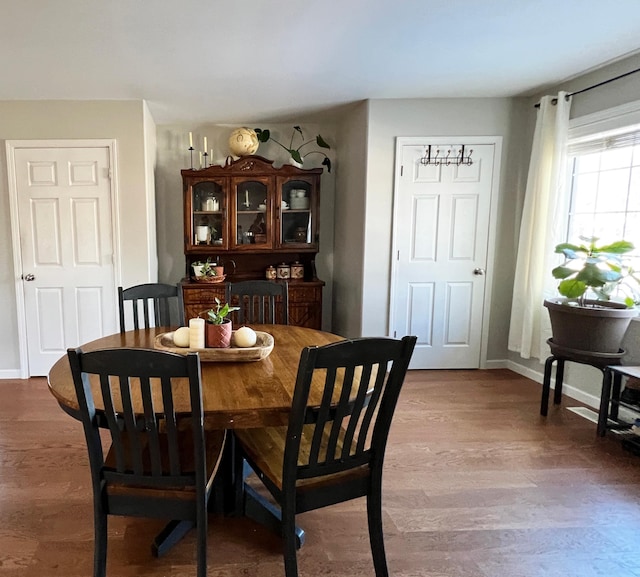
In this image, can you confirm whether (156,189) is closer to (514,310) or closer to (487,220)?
(487,220)

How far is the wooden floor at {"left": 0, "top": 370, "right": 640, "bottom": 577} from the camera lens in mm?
1658

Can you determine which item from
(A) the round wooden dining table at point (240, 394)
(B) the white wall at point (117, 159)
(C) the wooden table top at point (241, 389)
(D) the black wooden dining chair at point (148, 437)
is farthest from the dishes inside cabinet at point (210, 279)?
(D) the black wooden dining chair at point (148, 437)

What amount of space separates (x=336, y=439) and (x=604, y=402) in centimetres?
212

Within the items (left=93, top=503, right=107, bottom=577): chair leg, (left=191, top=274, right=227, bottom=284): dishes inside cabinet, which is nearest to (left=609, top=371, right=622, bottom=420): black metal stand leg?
(left=93, top=503, right=107, bottom=577): chair leg

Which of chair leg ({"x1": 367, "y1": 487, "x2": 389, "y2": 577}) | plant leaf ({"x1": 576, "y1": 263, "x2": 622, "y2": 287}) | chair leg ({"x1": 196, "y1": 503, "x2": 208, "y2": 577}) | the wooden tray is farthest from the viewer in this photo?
plant leaf ({"x1": 576, "y1": 263, "x2": 622, "y2": 287})

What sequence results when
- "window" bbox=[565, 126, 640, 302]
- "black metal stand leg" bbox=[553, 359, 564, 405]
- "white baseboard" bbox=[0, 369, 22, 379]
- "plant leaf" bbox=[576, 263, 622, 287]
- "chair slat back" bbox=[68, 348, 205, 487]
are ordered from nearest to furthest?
"chair slat back" bbox=[68, 348, 205, 487] < "plant leaf" bbox=[576, 263, 622, 287] < "window" bbox=[565, 126, 640, 302] < "black metal stand leg" bbox=[553, 359, 564, 405] < "white baseboard" bbox=[0, 369, 22, 379]

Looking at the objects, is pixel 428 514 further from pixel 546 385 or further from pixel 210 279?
pixel 210 279

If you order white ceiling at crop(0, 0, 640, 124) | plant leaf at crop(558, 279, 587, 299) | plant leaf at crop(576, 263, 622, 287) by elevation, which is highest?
white ceiling at crop(0, 0, 640, 124)

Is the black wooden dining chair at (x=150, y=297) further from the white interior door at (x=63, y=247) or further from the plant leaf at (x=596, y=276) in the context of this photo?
the plant leaf at (x=596, y=276)

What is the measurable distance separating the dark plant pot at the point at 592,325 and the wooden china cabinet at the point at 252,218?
2.00 m

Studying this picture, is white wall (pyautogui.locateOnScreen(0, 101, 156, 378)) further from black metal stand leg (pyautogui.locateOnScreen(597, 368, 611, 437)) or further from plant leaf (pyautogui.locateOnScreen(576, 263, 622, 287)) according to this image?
black metal stand leg (pyautogui.locateOnScreen(597, 368, 611, 437))

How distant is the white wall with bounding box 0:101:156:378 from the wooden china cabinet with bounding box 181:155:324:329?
44 centimetres

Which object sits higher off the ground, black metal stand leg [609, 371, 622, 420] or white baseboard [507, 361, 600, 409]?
black metal stand leg [609, 371, 622, 420]

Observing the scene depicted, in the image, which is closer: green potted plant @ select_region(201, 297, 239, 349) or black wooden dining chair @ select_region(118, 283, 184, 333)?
green potted plant @ select_region(201, 297, 239, 349)
